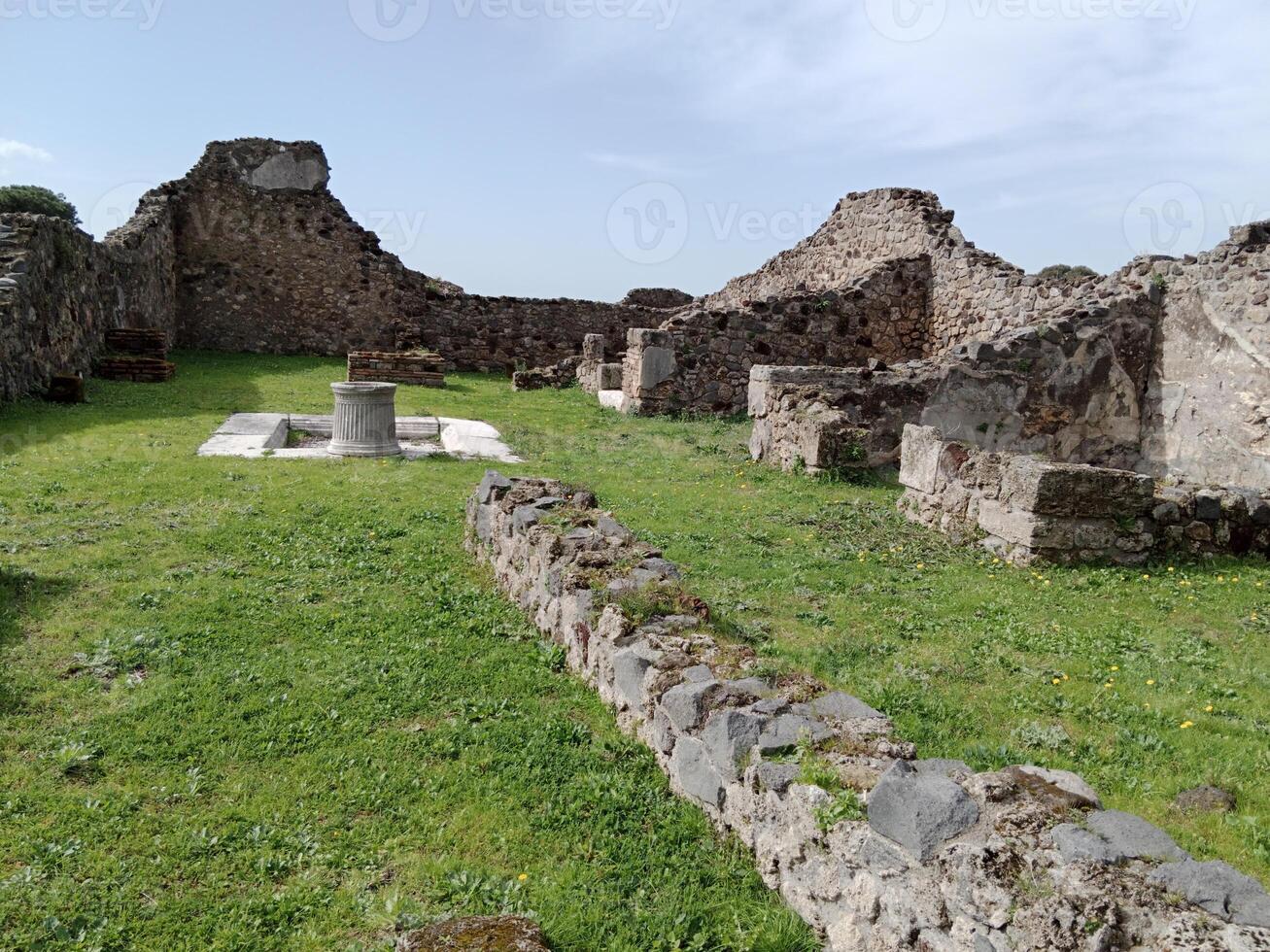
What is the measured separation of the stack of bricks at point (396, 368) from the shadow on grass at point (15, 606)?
11929 mm

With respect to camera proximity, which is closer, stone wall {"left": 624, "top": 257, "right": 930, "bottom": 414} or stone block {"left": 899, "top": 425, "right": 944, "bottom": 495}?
stone block {"left": 899, "top": 425, "right": 944, "bottom": 495}

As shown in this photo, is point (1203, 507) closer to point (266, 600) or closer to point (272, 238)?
point (266, 600)

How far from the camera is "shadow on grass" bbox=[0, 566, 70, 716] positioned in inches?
159

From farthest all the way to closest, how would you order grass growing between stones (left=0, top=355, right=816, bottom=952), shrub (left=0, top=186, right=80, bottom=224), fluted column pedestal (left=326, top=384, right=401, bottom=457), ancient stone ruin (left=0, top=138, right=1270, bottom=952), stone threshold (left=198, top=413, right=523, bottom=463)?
shrub (left=0, top=186, right=80, bottom=224)
fluted column pedestal (left=326, top=384, right=401, bottom=457)
stone threshold (left=198, top=413, right=523, bottom=463)
grass growing between stones (left=0, top=355, right=816, bottom=952)
ancient stone ruin (left=0, top=138, right=1270, bottom=952)

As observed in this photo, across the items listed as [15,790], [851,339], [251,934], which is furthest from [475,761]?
[851,339]

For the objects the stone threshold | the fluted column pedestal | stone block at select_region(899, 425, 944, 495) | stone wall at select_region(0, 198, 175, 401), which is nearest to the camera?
stone block at select_region(899, 425, 944, 495)

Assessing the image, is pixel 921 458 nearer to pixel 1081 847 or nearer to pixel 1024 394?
pixel 1024 394

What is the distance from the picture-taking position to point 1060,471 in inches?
274

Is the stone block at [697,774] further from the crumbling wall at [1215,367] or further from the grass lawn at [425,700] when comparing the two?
the crumbling wall at [1215,367]

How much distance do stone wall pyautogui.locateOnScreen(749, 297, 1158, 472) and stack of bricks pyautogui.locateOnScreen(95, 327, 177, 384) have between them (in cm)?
1070

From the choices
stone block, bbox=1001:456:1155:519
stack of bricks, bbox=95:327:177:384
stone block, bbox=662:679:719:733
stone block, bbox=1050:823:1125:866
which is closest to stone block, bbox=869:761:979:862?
stone block, bbox=1050:823:1125:866

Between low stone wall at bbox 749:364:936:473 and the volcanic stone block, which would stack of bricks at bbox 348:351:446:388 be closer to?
low stone wall at bbox 749:364:936:473

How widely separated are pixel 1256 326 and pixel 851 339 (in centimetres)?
714

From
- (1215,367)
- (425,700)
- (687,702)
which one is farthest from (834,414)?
(687,702)
